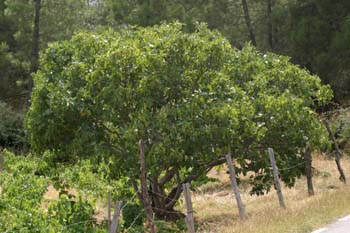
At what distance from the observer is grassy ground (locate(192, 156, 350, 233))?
457 inches

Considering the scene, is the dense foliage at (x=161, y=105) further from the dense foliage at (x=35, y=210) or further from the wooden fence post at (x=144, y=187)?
the wooden fence post at (x=144, y=187)

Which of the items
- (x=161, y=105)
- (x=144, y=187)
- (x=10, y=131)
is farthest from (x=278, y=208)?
(x=10, y=131)

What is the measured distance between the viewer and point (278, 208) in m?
14.7

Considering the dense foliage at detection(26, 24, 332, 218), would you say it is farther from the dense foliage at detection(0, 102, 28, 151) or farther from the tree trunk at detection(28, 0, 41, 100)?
the dense foliage at detection(0, 102, 28, 151)

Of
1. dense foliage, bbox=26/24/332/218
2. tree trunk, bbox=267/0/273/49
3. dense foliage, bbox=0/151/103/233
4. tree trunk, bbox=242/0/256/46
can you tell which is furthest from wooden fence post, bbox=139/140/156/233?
tree trunk, bbox=267/0/273/49

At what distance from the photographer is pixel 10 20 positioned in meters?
32.5

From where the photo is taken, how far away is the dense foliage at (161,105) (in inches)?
547

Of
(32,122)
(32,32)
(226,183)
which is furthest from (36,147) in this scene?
(32,32)

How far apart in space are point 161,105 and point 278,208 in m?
3.23

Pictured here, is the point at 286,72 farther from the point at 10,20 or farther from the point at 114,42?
the point at 10,20

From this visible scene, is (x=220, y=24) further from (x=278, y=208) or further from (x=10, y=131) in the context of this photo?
(x=278, y=208)

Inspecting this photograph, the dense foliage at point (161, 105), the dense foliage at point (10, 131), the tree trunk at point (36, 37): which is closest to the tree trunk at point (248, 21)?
the tree trunk at point (36, 37)

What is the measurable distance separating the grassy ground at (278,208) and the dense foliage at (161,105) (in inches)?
55.8

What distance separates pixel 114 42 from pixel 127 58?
2.52 feet
